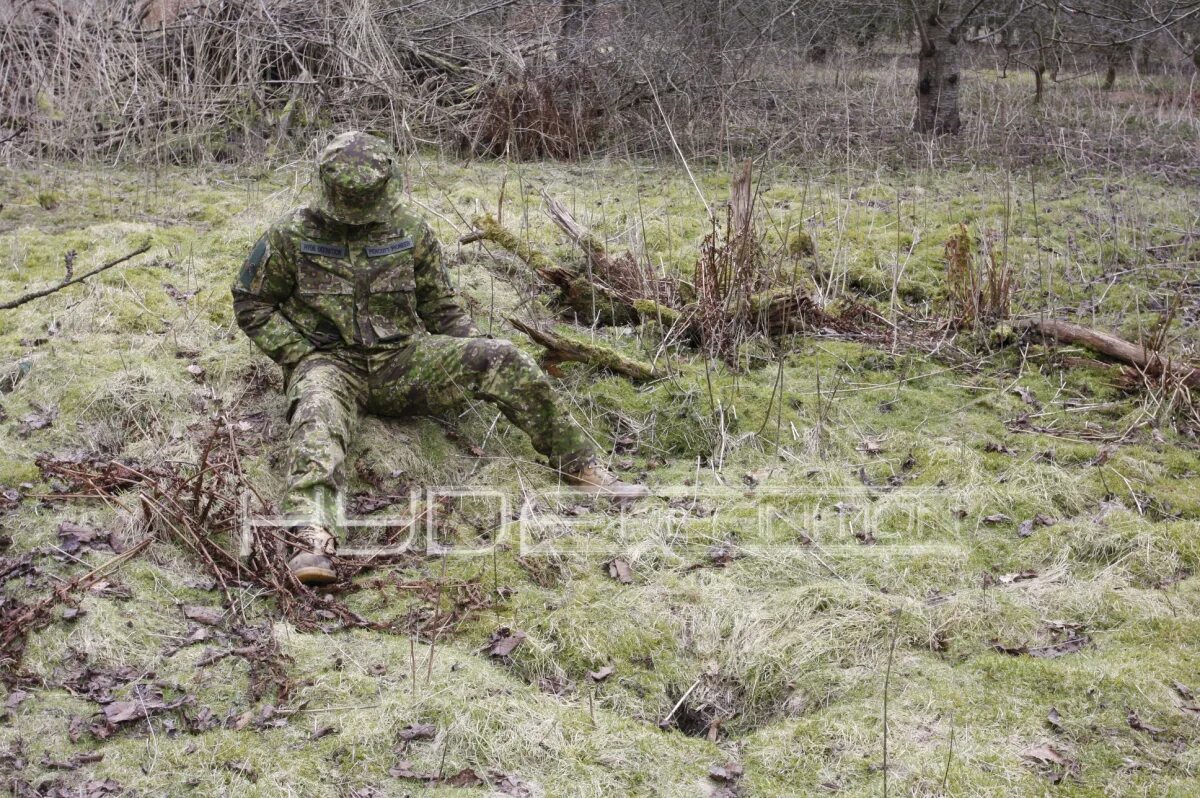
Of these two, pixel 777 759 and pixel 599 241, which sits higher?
pixel 599 241

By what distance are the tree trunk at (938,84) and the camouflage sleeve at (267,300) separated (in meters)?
7.50

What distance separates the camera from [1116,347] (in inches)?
234

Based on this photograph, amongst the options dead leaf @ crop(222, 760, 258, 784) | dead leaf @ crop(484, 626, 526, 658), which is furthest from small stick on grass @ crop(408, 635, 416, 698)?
dead leaf @ crop(222, 760, 258, 784)

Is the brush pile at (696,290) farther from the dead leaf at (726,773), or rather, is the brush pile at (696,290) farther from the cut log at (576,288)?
the dead leaf at (726,773)

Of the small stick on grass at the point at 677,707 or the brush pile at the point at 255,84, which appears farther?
the brush pile at the point at 255,84

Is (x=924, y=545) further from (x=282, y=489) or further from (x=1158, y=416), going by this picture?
(x=282, y=489)

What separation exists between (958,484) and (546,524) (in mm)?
1894

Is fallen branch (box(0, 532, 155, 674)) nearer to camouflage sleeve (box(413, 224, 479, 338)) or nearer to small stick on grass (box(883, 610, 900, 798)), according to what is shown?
camouflage sleeve (box(413, 224, 479, 338))

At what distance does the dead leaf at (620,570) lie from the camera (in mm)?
4234

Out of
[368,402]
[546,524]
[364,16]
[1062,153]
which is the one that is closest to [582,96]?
[364,16]

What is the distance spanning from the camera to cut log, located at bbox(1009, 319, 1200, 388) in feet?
18.2

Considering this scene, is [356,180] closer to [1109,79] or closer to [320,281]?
[320,281]

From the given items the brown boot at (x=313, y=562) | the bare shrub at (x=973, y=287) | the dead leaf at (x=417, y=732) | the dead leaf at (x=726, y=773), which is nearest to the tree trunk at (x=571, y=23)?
the bare shrub at (x=973, y=287)

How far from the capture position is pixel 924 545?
4.50 metres
